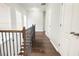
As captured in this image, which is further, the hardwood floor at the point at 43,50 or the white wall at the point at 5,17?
the white wall at the point at 5,17

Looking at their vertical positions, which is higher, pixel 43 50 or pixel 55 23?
pixel 55 23

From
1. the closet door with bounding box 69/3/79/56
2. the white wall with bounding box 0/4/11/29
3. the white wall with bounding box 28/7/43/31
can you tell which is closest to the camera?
the closet door with bounding box 69/3/79/56

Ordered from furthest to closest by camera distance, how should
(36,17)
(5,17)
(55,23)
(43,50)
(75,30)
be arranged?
(36,17)
(5,17)
(55,23)
(43,50)
(75,30)

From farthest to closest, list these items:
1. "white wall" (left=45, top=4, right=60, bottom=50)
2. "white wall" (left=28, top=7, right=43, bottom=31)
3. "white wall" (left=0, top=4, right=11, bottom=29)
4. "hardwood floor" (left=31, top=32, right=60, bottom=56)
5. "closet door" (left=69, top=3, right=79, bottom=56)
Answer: "white wall" (left=28, top=7, right=43, bottom=31) < "white wall" (left=0, top=4, right=11, bottom=29) < "white wall" (left=45, top=4, right=60, bottom=50) < "hardwood floor" (left=31, top=32, right=60, bottom=56) < "closet door" (left=69, top=3, right=79, bottom=56)

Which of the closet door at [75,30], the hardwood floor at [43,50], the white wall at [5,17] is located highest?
the white wall at [5,17]

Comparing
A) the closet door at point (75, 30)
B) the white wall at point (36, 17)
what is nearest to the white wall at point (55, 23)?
the closet door at point (75, 30)

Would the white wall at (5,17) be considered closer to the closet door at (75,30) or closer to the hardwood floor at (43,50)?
the hardwood floor at (43,50)

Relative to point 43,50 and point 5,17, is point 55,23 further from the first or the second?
point 5,17

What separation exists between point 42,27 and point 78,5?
949cm

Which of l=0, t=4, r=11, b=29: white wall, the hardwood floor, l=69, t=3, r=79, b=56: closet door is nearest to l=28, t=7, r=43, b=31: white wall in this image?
l=0, t=4, r=11, b=29: white wall

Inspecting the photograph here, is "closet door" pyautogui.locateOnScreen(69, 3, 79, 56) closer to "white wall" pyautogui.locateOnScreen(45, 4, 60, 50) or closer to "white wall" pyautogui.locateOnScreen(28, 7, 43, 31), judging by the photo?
"white wall" pyautogui.locateOnScreen(45, 4, 60, 50)

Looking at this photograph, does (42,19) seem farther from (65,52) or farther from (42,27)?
(65,52)

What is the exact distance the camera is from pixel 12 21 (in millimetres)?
6766

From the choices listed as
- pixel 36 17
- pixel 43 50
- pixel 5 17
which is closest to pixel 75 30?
pixel 43 50
